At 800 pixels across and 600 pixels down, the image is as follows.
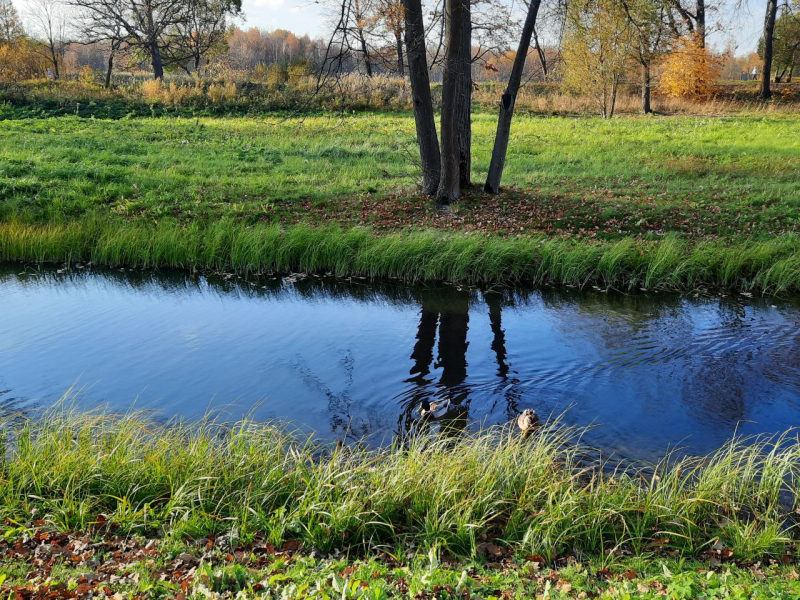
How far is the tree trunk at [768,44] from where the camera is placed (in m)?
33.4

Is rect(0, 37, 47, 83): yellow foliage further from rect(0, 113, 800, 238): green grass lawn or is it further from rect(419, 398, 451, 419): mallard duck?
rect(419, 398, 451, 419): mallard duck

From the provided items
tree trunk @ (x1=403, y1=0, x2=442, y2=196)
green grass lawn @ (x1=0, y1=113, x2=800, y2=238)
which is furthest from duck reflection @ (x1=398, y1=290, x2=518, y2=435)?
tree trunk @ (x1=403, y1=0, x2=442, y2=196)

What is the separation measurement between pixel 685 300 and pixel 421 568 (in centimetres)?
782

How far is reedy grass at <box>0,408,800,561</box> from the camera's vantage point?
14.9 feet

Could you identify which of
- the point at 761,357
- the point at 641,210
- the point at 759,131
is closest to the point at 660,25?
the point at 759,131

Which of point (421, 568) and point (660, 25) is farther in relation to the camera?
point (660, 25)

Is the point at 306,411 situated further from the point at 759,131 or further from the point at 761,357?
the point at 759,131

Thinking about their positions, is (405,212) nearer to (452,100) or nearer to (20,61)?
(452,100)

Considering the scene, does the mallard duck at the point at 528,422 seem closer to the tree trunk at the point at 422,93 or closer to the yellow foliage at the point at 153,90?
the tree trunk at the point at 422,93

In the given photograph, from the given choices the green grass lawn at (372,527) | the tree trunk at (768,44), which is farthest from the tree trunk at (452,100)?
the tree trunk at (768,44)

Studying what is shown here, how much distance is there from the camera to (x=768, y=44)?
3494cm

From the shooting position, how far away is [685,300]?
10344 mm

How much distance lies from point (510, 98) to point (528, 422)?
946 cm

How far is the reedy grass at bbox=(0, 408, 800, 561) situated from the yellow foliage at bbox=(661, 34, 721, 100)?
33.0m
